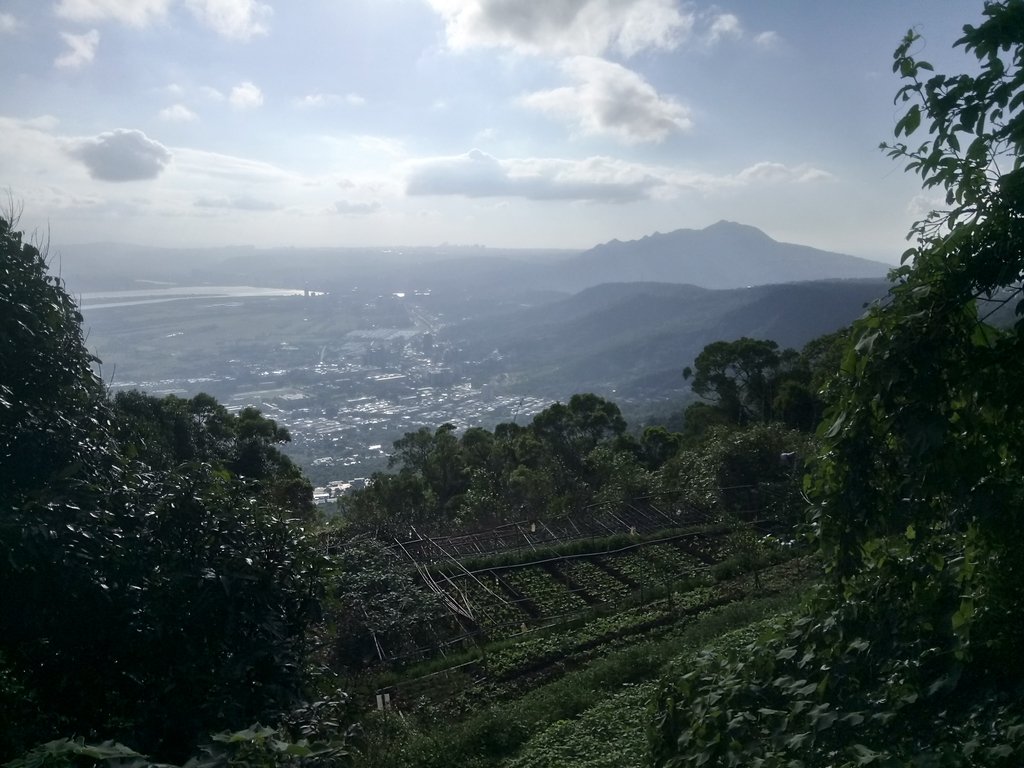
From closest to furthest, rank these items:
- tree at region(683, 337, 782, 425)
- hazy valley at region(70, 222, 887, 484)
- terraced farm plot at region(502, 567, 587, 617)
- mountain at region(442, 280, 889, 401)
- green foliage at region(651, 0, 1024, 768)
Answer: green foliage at region(651, 0, 1024, 768) → terraced farm plot at region(502, 567, 587, 617) → tree at region(683, 337, 782, 425) → hazy valley at region(70, 222, 887, 484) → mountain at region(442, 280, 889, 401)

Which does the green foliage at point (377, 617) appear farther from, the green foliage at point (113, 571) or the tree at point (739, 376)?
the tree at point (739, 376)

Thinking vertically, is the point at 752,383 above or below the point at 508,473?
above

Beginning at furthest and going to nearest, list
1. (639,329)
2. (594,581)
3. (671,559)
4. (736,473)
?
(639,329) → (736,473) → (671,559) → (594,581)

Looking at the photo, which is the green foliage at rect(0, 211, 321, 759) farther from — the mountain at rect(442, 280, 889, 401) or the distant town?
the mountain at rect(442, 280, 889, 401)

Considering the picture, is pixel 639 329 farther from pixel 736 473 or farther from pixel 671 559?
pixel 671 559

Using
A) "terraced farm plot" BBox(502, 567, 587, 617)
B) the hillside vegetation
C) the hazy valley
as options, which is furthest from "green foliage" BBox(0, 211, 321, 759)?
the hazy valley

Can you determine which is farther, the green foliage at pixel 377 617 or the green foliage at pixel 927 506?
the green foliage at pixel 377 617

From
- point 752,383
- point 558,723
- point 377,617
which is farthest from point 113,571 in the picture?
point 752,383

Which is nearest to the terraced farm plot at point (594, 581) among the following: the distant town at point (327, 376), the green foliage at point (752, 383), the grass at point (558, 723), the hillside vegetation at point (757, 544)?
the grass at point (558, 723)

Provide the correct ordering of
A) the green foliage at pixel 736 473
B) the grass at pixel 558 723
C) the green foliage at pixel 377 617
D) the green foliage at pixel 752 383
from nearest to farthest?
the grass at pixel 558 723 < the green foliage at pixel 377 617 < the green foliage at pixel 736 473 < the green foliage at pixel 752 383

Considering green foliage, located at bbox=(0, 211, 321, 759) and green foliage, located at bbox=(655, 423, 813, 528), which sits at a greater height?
green foliage, located at bbox=(0, 211, 321, 759)

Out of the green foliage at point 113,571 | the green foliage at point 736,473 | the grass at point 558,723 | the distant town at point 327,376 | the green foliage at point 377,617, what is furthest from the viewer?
the distant town at point 327,376

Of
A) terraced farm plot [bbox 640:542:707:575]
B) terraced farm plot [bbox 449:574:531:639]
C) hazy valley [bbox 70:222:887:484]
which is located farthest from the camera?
hazy valley [bbox 70:222:887:484]

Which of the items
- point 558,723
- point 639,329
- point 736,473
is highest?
point 639,329
